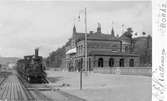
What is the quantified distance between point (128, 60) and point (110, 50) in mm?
7854

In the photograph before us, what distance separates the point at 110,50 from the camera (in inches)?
2685

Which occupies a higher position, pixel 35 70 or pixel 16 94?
pixel 35 70

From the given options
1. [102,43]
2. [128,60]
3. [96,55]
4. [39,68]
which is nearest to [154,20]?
[39,68]

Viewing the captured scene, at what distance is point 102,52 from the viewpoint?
206 feet

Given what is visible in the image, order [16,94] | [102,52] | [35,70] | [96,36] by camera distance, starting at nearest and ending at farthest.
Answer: [16,94] → [35,70] → [102,52] → [96,36]

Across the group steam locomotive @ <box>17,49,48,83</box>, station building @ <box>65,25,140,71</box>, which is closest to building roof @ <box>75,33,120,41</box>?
station building @ <box>65,25,140,71</box>

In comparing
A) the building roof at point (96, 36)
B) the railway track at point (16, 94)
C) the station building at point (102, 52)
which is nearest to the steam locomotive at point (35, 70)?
the railway track at point (16, 94)

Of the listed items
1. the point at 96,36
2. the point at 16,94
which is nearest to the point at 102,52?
the point at 96,36

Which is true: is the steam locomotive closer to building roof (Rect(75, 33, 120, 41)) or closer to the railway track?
the railway track

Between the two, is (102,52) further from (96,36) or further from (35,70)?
(35,70)

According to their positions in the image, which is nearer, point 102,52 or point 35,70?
point 35,70

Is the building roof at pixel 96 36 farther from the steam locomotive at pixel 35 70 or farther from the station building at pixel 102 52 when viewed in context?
the steam locomotive at pixel 35 70

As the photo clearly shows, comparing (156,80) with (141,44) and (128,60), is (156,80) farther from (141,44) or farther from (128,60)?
(141,44)

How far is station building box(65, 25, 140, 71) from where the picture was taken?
59.3m
